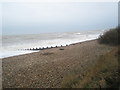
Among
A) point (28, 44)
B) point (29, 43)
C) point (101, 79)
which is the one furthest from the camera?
point (29, 43)

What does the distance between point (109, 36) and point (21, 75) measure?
1434 cm

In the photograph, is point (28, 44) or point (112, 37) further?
point (28, 44)

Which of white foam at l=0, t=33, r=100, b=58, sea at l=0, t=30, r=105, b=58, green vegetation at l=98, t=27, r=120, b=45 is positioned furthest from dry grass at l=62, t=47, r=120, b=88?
white foam at l=0, t=33, r=100, b=58

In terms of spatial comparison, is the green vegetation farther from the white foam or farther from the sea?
the white foam

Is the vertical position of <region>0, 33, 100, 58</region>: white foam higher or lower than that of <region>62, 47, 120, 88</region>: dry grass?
higher

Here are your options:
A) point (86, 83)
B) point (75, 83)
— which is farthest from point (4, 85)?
point (86, 83)

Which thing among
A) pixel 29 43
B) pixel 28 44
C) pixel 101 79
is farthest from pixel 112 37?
pixel 29 43

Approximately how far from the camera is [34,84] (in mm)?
8023

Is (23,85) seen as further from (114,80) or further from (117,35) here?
(117,35)

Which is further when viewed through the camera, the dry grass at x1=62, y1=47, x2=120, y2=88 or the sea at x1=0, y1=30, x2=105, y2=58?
the sea at x1=0, y1=30, x2=105, y2=58

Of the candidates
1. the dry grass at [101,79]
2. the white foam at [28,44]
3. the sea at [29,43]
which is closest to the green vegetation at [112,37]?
the sea at [29,43]

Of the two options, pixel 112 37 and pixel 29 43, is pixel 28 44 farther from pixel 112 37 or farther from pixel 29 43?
pixel 112 37

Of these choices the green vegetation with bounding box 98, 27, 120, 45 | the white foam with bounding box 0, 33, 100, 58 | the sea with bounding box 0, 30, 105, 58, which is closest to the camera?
the green vegetation with bounding box 98, 27, 120, 45

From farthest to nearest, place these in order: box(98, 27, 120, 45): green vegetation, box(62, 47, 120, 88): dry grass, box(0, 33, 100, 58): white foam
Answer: box(0, 33, 100, 58): white foam < box(98, 27, 120, 45): green vegetation < box(62, 47, 120, 88): dry grass
